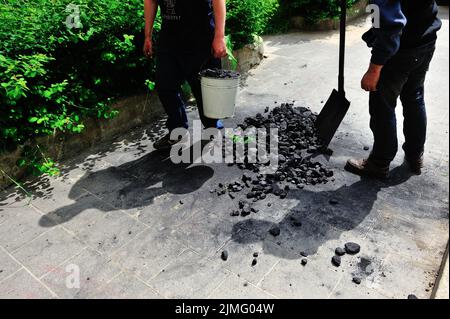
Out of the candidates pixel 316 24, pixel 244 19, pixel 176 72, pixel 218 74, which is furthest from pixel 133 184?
pixel 316 24

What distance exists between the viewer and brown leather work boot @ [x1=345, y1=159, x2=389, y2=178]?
382 cm

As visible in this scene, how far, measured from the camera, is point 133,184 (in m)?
3.84

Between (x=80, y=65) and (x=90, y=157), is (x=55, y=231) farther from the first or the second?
(x=80, y=65)

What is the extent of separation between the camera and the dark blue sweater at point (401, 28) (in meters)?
2.88

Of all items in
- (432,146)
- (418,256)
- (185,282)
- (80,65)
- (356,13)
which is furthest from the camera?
(356,13)

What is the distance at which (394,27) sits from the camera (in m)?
2.91

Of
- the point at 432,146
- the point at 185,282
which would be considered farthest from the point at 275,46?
the point at 185,282

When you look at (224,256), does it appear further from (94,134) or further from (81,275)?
(94,134)

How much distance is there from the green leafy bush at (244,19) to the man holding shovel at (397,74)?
303 cm

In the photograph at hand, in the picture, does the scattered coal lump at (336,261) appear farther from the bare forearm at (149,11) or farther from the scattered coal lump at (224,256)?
the bare forearm at (149,11)

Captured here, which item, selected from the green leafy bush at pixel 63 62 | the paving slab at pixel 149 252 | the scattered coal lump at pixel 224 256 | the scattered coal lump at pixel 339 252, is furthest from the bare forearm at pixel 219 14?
the scattered coal lump at pixel 339 252

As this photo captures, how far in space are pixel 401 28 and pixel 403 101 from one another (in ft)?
3.25

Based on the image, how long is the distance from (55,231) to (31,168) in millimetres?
904
